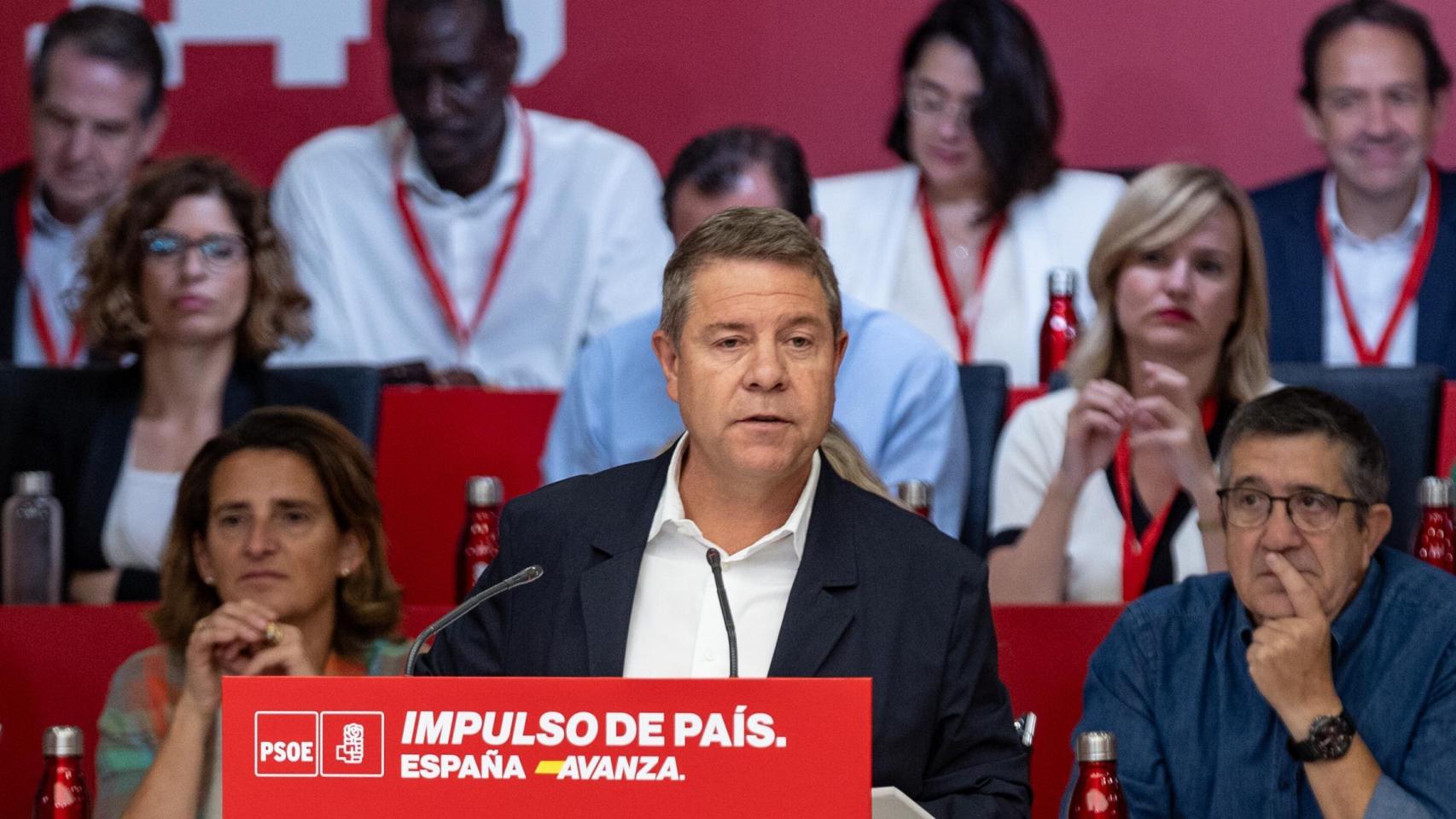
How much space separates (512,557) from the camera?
1.84 m

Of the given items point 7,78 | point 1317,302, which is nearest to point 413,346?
point 7,78

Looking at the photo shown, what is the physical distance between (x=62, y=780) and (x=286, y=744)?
85 cm

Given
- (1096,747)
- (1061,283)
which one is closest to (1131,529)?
(1061,283)

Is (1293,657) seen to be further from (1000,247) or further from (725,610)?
(1000,247)

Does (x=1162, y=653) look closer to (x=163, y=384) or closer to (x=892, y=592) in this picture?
(x=892, y=592)

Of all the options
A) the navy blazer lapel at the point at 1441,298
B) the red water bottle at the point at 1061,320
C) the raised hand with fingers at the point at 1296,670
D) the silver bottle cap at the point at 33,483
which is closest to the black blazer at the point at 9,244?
the silver bottle cap at the point at 33,483

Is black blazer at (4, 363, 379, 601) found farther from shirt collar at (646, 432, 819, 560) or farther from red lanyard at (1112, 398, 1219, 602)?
shirt collar at (646, 432, 819, 560)

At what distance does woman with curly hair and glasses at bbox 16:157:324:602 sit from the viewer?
3596 millimetres

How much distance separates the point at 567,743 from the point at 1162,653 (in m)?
1.12

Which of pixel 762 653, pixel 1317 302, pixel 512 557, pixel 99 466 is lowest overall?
pixel 762 653

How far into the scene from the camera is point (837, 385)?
3479 mm

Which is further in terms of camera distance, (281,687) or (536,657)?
(536,657)

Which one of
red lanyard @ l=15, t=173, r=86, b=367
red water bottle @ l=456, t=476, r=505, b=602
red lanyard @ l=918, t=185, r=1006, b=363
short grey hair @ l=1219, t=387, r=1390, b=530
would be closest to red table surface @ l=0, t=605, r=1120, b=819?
red water bottle @ l=456, t=476, r=505, b=602

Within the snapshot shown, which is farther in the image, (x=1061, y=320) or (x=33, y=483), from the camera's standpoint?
(x=1061, y=320)
